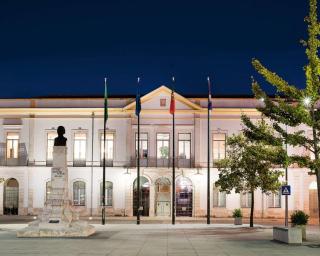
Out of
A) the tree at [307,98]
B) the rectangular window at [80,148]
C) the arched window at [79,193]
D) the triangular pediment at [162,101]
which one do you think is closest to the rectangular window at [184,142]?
the triangular pediment at [162,101]

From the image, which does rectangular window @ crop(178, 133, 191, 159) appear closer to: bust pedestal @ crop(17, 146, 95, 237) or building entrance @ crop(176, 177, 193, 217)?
building entrance @ crop(176, 177, 193, 217)

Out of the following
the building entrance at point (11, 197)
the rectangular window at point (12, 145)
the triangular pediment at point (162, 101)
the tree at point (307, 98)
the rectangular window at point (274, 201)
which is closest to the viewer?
the tree at point (307, 98)

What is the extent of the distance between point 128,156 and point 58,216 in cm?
2456

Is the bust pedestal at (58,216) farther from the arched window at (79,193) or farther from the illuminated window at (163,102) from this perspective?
the illuminated window at (163,102)

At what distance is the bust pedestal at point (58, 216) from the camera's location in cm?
3312

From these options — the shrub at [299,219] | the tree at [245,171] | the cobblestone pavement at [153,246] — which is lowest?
the cobblestone pavement at [153,246]

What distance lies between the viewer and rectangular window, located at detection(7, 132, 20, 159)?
59.6 m

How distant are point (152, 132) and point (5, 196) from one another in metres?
14.8

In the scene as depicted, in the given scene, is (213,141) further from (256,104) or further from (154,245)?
(154,245)

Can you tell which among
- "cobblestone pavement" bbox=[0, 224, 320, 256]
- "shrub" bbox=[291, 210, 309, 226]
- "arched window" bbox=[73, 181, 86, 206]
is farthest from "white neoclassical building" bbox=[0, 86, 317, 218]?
"cobblestone pavement" bbox=[0, 224, 320, 256]

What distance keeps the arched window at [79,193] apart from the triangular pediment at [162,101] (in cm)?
806

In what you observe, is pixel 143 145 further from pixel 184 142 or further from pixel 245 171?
pixel 245 171

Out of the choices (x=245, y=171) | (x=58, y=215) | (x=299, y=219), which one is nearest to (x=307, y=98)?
(x=299, y=219)

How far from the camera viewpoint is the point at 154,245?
1110 inches
